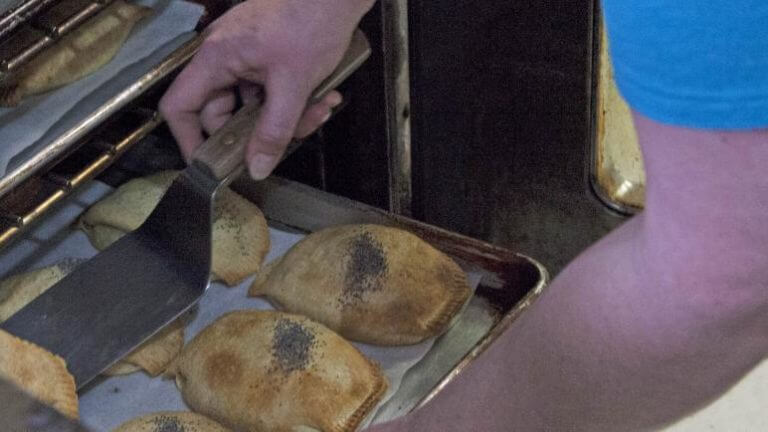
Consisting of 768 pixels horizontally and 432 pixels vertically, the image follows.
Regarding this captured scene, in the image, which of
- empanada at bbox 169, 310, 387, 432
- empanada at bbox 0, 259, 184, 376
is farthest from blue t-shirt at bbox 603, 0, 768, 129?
empanada at bbox 0, 259, 184, 376

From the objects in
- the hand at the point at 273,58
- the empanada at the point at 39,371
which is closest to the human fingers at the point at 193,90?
the hand at the point at 273,58

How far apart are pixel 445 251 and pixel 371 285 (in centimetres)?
10

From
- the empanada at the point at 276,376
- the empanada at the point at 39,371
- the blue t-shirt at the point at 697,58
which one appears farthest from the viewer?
the empanada at the point at 276,376

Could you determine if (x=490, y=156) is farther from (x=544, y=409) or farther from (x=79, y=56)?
(x=544, y=409)

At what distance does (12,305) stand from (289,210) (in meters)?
0.34

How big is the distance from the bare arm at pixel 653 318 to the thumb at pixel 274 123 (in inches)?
15.3

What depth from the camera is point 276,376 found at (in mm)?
1070

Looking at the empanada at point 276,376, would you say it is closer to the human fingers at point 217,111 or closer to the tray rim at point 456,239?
the tray rim at point 456,239

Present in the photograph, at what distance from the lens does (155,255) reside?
1.10 m

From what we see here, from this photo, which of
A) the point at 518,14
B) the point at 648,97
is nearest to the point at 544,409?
the point at 648,97

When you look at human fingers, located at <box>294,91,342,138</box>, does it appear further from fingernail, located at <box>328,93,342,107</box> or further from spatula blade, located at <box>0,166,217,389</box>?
spatula blade, located at <box>0,166,217,389</box>

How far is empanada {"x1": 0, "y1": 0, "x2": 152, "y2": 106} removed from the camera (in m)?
1.10

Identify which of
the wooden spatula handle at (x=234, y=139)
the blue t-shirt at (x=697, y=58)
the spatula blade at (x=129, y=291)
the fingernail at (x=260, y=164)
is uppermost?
the blue t-shirt at (x=697, y=58)

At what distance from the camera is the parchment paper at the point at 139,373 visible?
108cm
